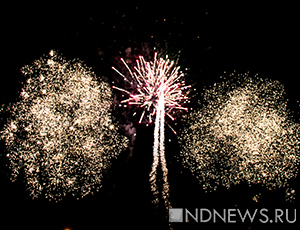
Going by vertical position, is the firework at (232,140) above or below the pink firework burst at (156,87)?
below

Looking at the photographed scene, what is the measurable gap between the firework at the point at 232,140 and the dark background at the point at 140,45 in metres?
0.14

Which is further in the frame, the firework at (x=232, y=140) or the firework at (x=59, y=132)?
the firework at (x=232, y=140)

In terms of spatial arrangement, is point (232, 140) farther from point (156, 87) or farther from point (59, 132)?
point (59, 132)

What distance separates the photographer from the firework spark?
7.17 ft

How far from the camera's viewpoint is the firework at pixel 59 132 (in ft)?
7.38

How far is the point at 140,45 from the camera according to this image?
2.41 meters

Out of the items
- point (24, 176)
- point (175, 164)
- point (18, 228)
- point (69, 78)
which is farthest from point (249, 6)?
point (18, 228)

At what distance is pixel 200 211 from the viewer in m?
2.38

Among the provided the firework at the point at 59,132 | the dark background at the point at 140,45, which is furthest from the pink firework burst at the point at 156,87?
the firework at the point at 59,132

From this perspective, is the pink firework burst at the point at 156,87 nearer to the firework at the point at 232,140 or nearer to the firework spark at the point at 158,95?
the firework spark at the point at 158,95

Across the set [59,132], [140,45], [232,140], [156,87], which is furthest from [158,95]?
Result: [59,132]

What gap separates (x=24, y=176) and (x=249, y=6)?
330 centimetres

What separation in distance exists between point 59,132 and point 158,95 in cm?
118

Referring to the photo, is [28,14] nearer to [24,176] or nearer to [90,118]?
[90,118]
